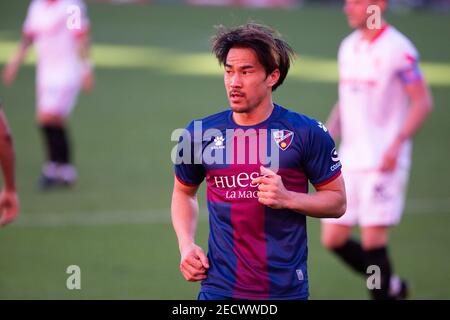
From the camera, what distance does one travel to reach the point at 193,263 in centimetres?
559

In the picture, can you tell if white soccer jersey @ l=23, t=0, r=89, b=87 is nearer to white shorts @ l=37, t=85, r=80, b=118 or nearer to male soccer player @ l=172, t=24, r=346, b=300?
white shorts @ l=37, t=85, r=80, b=118

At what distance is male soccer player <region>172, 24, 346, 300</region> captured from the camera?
5.60 meters

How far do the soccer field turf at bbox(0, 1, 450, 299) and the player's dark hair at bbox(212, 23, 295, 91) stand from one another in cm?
94

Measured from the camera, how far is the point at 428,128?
19250 millimetres

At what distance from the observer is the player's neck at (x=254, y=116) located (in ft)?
18.6

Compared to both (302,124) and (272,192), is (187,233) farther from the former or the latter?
(302,124)

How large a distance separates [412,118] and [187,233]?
338cm

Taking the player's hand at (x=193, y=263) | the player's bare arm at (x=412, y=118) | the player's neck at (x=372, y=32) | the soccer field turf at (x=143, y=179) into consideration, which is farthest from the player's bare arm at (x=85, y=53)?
the player's hand at (x=193, y=263)

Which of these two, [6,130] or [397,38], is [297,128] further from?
[397,38]

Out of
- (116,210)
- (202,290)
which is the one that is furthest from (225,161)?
(116,210)

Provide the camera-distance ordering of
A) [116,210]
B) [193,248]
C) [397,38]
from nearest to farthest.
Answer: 1. [193,248]
2. [397,38]
3. [116,210]

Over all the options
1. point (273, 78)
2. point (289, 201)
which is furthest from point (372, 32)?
point (289, 201)

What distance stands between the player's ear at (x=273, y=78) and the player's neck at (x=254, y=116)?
12cm

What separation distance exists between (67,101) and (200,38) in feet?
60.3
